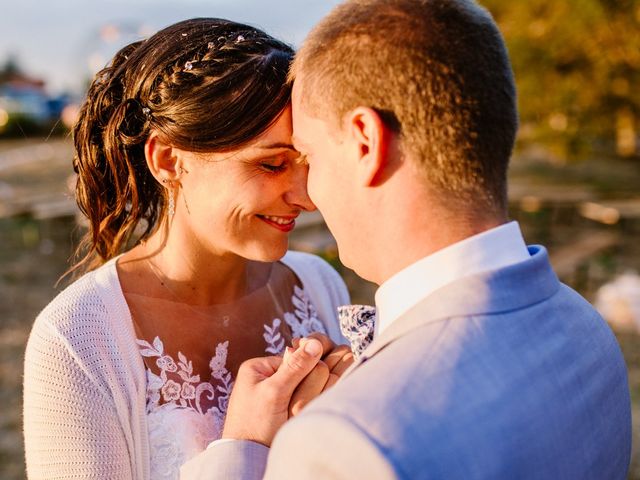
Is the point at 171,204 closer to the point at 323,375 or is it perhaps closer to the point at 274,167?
the point at 274,167

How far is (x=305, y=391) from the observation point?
79.7 inches

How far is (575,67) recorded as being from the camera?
13.8 meters

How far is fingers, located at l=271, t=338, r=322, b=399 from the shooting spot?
6.57 ft

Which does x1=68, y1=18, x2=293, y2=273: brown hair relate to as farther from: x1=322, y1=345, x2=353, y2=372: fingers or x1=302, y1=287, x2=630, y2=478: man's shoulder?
x1=302, y1=287, x2=630, y2=478: man's shoulder

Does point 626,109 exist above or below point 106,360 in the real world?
below

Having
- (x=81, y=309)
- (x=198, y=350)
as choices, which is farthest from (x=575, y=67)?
(x=81, y=309)

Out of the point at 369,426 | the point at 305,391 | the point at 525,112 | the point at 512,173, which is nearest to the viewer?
the point at 369,426

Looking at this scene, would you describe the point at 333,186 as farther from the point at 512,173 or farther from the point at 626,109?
the point at 512,173

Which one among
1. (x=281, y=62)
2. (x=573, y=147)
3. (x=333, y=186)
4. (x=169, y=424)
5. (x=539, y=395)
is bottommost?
(x=573, y=147)

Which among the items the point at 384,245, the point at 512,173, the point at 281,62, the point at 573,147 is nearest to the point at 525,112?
the point at 573,147

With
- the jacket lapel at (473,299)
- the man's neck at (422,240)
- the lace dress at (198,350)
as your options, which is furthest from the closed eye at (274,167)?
the jacket lapel at (473,299)

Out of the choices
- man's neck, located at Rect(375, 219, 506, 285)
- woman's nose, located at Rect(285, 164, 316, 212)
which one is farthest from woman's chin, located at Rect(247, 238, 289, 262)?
man's neck, located at Rect(375, 219, 506, 285)

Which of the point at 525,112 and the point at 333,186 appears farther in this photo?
the point at 525,112

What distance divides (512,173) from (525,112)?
850cm
